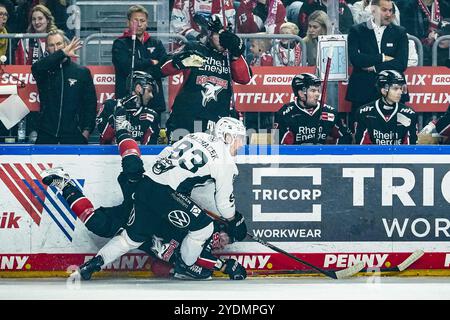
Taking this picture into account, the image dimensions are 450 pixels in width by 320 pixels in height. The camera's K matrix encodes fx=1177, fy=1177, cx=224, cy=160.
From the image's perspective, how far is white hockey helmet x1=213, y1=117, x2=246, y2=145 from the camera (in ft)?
28.6

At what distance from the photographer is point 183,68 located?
29.1 ft

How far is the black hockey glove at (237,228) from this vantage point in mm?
8688

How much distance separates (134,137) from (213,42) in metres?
0.94

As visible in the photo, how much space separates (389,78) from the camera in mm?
8953

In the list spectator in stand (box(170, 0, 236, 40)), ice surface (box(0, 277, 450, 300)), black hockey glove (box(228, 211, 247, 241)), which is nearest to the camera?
ice surface (box(0, 277, 450, 300))

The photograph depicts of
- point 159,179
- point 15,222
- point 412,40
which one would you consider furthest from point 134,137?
point 412,40

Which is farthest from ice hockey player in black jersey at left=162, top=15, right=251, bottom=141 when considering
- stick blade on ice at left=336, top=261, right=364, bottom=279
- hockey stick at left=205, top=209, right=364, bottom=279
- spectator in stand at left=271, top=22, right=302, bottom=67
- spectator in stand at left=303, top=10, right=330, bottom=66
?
stick blade on ice at left=336, top=261, right=364, bottom=279

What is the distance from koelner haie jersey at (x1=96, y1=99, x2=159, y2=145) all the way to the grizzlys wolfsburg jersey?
225 millimetres

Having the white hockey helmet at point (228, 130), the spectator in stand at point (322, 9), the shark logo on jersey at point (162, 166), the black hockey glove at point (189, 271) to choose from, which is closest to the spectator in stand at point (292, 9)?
the spectator in stand at point (322, 9)

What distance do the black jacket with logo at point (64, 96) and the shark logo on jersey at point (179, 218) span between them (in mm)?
896

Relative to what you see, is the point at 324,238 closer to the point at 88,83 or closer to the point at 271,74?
the point at 271,74

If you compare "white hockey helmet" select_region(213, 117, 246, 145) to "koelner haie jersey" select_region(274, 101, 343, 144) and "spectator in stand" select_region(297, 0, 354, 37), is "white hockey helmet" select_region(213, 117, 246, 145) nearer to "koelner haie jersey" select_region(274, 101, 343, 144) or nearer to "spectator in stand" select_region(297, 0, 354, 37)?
"koelner haie jersey" select_region(274, 101, 343, 144)

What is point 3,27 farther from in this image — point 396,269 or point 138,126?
point 396,269
